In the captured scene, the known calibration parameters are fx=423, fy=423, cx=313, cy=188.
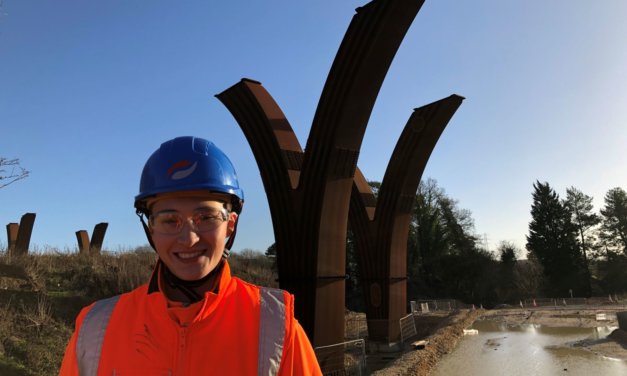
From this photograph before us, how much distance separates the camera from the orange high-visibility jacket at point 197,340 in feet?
4.55

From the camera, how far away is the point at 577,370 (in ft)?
32.6

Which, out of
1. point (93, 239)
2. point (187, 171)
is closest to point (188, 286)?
point (187, 171)

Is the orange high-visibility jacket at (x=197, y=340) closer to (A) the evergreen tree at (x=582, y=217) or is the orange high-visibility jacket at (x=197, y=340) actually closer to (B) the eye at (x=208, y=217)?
(B) the eye at (x=208, y=217)

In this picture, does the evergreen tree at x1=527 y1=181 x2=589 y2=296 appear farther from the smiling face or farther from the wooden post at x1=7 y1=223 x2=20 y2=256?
the smiling face

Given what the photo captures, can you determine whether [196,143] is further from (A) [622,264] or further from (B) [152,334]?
(A) [622,264]

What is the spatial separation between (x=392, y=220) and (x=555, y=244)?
34567 mm

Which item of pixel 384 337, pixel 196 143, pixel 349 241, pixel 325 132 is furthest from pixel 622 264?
pixel 196 143

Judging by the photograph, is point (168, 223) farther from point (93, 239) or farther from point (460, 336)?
point (93, 239)

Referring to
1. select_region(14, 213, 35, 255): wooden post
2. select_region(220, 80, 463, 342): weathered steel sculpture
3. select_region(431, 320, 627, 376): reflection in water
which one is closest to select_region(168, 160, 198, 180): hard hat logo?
select_region(431, 320, 627, 376): reflection in water

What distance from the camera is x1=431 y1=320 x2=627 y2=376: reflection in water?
10133 mm

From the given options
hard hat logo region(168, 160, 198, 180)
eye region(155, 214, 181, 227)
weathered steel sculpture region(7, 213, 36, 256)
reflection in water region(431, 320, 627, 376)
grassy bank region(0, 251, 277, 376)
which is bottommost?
reflection in water region(431, 320, 627, 376)

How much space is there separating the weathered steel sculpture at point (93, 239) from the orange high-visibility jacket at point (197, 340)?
1618cm

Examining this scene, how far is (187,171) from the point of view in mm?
1632

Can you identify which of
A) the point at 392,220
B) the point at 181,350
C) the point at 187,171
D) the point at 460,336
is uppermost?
the point at 392,220
